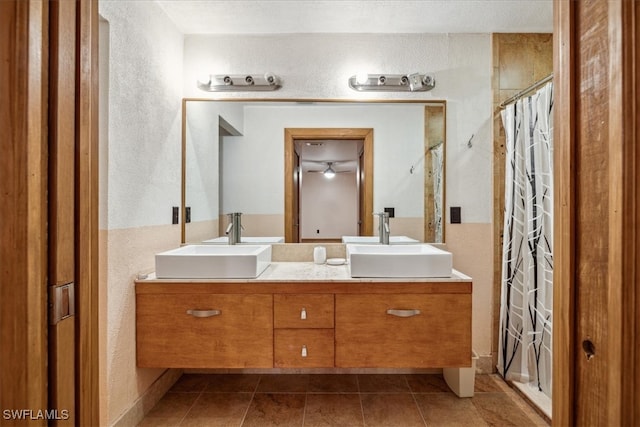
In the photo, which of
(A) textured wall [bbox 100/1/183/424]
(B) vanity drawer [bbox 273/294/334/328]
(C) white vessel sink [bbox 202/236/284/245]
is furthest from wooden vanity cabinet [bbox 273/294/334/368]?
(A) textured wall [bbox 100/1/183/424]

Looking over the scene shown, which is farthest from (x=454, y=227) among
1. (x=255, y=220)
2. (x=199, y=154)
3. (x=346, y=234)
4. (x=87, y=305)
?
(x=87, y=305)

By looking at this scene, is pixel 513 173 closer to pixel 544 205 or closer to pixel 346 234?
pixel 544 205

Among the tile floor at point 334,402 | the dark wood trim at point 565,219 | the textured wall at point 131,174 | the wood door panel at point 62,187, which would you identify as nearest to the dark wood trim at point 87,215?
the wood door panel at point 62,187

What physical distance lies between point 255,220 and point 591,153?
2.02 m

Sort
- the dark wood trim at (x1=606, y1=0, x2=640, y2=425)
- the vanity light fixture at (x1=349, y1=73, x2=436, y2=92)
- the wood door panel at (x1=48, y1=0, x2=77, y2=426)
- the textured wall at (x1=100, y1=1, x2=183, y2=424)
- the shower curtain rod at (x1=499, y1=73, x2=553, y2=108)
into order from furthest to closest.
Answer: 1. the vanity light fixture at (x1=349, y1=73, x2=436, y2=92)
2. the shower curtain rod at (x1=499, y1=73, x2=553, y2=108)
3. the textured wall at (x1=100, y1=1, x2=183, y2=424)
4. the wood door panel at (x1=48, y1=0, x2=77, y2=426)
5. the dark wood trim at (x1=606, y1=0, x2=640, y2=425)

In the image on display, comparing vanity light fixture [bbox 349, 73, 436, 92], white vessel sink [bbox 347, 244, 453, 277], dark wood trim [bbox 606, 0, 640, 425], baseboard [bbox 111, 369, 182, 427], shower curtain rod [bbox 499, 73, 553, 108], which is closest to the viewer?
dark wood trim [bbox 606, 0, 640, 425]

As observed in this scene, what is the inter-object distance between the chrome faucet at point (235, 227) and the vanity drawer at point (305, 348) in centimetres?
80

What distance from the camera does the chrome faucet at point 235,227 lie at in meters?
2.31

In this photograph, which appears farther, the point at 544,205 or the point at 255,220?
the point at 255,220

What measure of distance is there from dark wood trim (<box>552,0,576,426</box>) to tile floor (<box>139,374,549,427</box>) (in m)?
1.46

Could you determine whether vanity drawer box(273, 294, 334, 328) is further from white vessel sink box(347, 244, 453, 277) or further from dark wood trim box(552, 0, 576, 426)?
dark wood trim box(552, 0, 576, 426)

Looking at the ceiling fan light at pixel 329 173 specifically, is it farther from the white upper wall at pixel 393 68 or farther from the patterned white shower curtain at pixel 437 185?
the patterned white shower curtain at pixel 437 185

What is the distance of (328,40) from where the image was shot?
229cm

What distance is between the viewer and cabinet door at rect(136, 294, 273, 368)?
1751 millimetres
